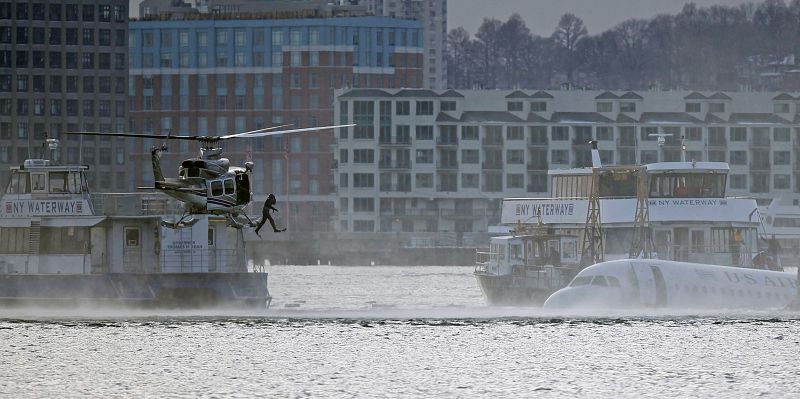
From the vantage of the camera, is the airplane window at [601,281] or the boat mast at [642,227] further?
the boat mast at [642,227]

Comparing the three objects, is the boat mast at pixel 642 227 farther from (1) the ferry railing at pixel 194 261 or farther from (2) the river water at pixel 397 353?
(1) the ferry railing at pixel 194 261

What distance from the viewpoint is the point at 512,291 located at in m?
108

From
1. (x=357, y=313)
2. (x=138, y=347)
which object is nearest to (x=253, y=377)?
(x=138, y=347)

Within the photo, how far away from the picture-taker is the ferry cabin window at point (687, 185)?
115 m

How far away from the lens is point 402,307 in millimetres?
115000

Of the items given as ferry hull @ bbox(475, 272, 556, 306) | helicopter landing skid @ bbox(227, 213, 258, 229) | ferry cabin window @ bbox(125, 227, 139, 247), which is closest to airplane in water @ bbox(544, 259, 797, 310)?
ferry hull @ bbox(475, 272, 556, 306)

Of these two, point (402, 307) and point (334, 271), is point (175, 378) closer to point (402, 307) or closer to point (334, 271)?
point (402, 307)

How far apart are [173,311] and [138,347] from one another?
7546 millimetres

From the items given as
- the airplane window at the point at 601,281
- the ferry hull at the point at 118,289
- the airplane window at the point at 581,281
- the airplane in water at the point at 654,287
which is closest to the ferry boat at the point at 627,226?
the airplane window at the point at 581,281

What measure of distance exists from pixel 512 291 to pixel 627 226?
38.6ft

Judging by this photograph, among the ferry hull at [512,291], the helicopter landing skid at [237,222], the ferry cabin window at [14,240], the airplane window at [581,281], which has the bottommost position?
the ferry hull at [512,291]

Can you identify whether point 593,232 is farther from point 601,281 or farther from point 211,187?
point 211,187

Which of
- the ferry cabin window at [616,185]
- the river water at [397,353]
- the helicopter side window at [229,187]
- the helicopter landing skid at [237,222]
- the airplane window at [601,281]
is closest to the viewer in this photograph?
the river water at [397,353]

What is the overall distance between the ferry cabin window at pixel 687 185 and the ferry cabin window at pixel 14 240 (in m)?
42.0
